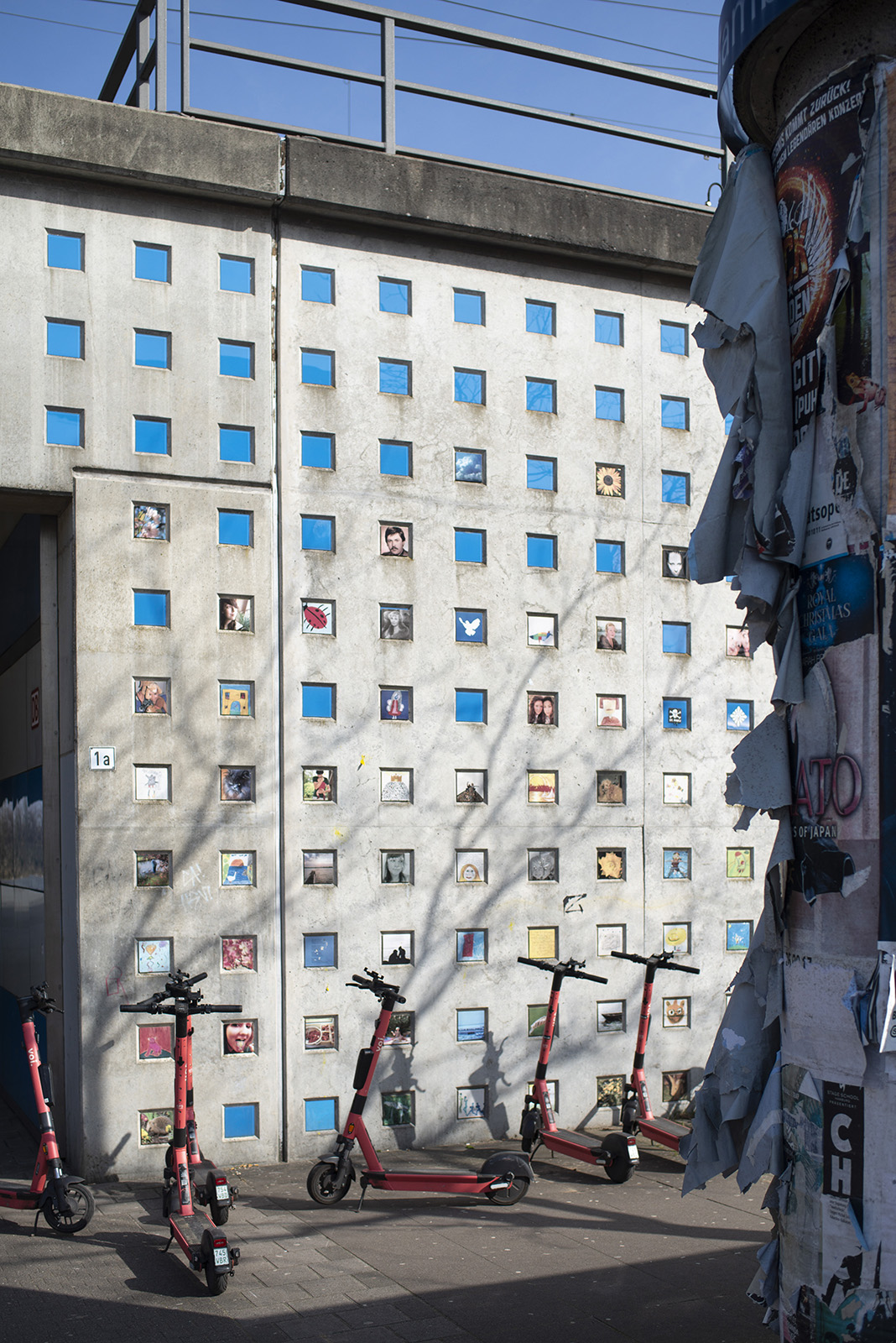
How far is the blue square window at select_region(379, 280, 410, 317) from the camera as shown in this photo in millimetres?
9383

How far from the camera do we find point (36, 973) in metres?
9.65

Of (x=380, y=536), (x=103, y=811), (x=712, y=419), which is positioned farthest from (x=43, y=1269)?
(x=712, y=419)

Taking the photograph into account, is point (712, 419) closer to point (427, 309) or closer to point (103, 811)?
point (427, 309)

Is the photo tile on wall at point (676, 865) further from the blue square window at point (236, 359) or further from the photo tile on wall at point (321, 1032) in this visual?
the blue square window at point (236, 359)

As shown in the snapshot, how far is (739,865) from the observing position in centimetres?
1023

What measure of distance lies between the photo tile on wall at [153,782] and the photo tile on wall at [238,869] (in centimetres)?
59

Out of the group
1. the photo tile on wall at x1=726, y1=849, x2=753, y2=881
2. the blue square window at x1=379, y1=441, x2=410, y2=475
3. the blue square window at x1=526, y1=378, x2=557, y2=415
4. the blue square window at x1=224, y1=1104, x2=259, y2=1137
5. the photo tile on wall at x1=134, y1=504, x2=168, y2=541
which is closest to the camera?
the blue square window at x1=224, y1=1104, x2=259, y2=1137

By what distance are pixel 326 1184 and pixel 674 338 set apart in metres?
7.00

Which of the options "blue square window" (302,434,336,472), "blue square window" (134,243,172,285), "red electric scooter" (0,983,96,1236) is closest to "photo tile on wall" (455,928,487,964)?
"red electric scooter" (0,983,96,1236)

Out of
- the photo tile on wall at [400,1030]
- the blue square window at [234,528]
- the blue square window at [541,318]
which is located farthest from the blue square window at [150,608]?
the blue square window at [541,318]

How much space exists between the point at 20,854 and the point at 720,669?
5939 mm

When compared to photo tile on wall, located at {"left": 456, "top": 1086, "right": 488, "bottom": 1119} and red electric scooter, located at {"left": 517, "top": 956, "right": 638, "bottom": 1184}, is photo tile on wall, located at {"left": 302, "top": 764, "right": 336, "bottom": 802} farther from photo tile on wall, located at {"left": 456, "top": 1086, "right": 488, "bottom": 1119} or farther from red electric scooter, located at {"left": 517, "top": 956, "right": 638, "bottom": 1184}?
photo tile on wall, located at {"left": 456, "top": 1086, "right": 488, "bottom": 1119}

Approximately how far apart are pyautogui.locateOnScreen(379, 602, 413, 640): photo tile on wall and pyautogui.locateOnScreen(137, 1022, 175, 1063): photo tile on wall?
3.10 meters

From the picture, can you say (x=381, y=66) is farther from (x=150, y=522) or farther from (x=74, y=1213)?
(x=74, y=1213)
